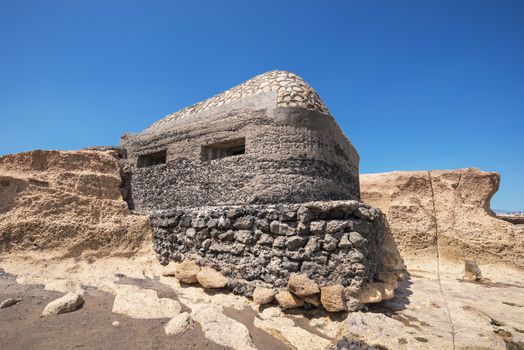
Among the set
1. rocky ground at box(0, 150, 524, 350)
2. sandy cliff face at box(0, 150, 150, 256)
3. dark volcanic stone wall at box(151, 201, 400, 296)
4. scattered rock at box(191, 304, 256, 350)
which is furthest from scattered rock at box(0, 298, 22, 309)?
dark volcanic stone wall at box(151, 201, 400, 296)

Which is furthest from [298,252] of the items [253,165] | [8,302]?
[8,302]

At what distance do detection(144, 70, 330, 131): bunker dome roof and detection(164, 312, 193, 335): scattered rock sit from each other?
4461 mm

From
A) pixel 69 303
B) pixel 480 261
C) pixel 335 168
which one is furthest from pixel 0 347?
pixel 480 261

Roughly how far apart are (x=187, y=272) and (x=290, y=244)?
6.25 feet

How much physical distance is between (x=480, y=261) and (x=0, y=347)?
497 inches

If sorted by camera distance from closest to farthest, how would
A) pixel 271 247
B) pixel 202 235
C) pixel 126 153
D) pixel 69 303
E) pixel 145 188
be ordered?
pixel 69 303 → pixel 271 247 → pixel 202 235 → pixel 145 188 → pixel 126 153

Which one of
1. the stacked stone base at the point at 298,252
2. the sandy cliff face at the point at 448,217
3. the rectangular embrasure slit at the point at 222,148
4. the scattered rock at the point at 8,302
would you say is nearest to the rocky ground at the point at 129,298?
the scattered rock at the point at 8,302

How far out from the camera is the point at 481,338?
3.87 m

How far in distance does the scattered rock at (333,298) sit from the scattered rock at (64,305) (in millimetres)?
3270

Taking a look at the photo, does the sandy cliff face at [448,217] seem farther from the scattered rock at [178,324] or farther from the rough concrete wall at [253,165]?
the scattered rock at [178,324]

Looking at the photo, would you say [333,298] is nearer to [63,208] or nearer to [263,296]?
[263,296]

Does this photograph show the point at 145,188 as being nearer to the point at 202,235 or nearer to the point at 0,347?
the point at 202,235

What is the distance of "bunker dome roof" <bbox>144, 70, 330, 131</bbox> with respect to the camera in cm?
639

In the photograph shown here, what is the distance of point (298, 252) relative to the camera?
183 inches
